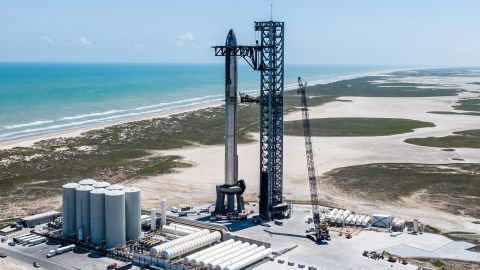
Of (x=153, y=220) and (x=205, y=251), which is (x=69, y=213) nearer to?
(x=153, y=220)

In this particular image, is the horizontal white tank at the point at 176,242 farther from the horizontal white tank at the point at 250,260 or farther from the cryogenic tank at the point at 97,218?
the cryogenic tank at the point at 97,218

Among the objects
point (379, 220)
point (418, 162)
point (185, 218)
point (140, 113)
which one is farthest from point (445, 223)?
point (140, 113)

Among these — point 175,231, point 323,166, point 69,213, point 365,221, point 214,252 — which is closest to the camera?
point 214,252

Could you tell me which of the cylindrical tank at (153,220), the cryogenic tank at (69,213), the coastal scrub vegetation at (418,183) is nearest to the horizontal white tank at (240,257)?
the cylindrical tank at (153,220)

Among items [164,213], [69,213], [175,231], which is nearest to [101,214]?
[69,213]

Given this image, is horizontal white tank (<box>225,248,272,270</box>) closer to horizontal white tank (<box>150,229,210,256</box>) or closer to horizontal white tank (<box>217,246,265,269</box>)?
horizontal white tank (<box>217,246,265,269</box>)

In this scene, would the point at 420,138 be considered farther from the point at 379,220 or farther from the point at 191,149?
the point at 379,220
